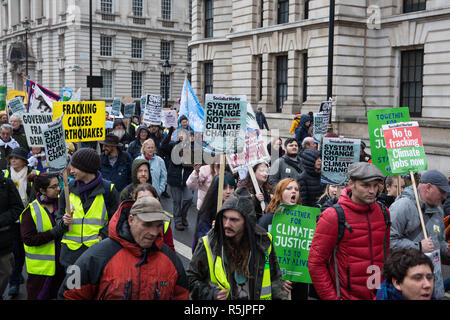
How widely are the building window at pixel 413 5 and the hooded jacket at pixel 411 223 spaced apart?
18.7 metres

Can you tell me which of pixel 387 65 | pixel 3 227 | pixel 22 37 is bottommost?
pixel 3 227

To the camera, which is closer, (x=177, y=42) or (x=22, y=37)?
(x=177, y=42)

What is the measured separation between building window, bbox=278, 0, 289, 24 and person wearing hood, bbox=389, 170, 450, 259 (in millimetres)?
21892

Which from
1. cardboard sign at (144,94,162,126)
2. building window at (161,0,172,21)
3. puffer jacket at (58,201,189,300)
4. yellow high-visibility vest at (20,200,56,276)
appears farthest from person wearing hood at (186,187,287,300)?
building window at (161,0,172,21)

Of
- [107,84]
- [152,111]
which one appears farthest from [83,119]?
[107,84]

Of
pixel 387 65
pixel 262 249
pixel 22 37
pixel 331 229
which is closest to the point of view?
pixel 262 249

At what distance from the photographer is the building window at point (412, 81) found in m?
21.7

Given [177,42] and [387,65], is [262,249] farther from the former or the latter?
[177,42]

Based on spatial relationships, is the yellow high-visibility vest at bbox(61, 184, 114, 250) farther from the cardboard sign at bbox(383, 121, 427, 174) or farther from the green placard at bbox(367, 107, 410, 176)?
the green placard at bbox(367, 107, 410, 176)

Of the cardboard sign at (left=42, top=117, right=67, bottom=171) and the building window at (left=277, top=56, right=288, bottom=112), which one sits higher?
the building window at (left=277, top=56, right=288, bottom=112)

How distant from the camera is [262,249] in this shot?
354 cm

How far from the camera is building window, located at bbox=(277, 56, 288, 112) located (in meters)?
26.0
